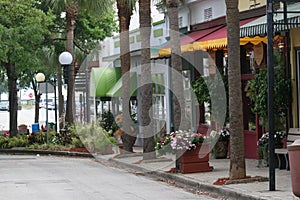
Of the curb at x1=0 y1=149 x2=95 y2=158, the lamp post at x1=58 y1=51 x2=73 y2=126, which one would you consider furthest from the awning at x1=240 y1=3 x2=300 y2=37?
the lamp post at x1=58 y1=51 x2=73 y2=126

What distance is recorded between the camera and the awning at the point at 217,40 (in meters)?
17.8

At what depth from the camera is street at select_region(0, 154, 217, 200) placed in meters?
13.6

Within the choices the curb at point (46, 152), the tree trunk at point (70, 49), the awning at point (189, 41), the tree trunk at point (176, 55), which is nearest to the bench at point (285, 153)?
the tree trunk at point (176, 55)

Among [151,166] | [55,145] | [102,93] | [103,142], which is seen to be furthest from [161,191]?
[102,93]

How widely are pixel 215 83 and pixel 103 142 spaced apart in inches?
A: 251

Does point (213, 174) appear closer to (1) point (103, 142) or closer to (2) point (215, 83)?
(2) point (215, 83)

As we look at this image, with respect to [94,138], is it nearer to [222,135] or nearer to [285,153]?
[222,135]

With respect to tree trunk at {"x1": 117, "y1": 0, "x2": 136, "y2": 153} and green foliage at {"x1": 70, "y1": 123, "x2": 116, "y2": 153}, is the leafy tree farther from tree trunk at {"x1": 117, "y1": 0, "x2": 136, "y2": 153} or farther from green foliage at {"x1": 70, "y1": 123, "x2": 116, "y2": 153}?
tree trunk at {"x1": 117, "y1": 0, "x2": 136, "y2": 153}

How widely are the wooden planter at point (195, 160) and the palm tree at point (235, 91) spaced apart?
2.44 meters

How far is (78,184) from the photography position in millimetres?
15789

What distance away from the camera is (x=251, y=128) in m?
20.4

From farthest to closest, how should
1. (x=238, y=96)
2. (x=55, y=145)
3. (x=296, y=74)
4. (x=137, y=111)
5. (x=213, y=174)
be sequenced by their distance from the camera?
(x=137, y=111) → (x=55, y=145) → (x=296, y=74) → (x=213, y=174) → (x=238, y=96)

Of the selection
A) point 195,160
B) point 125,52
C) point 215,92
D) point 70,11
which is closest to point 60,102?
point 70,11

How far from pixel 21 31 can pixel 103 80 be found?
Answer: 4.61m
